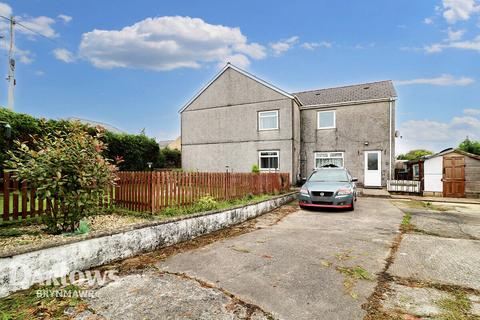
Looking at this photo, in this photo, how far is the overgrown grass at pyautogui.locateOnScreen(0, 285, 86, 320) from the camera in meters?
2.72

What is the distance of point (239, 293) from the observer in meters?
3.27

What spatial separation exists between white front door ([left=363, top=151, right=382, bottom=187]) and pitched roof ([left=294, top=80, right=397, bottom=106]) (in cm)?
394

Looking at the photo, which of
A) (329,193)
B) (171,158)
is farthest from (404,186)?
(171,158)

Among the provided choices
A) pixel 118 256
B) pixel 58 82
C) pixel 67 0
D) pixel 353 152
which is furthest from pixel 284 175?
pixel 58 82

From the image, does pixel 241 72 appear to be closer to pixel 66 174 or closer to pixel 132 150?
pixel 132 150

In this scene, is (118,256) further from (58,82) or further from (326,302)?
(58,82)

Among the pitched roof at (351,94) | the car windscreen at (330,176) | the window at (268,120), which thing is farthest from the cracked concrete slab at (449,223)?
the window at (268,120)

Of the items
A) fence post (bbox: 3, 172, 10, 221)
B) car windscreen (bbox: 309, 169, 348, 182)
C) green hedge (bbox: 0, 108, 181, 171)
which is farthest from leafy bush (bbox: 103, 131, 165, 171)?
car windscreen (bbox: 309, 169, 348, 182)

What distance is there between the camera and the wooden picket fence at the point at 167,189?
648 centimetres

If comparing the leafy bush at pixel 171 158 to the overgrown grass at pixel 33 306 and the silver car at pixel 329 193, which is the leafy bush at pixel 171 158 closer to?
the silver car at pixel 329 193

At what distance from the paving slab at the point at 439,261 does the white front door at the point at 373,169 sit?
11.8 metres

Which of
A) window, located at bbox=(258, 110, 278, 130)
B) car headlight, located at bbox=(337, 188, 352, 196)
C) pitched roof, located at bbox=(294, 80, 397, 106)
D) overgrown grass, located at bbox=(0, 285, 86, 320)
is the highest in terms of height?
pitched roof, located at bbox=(294, 80, 397, 106)

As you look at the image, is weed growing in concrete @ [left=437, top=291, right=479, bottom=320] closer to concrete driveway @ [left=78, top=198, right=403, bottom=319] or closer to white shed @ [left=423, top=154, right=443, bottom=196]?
concrete driveway @ [left=78, top=198, right=403, bottom=319]

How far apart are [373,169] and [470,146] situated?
19.4 meters
